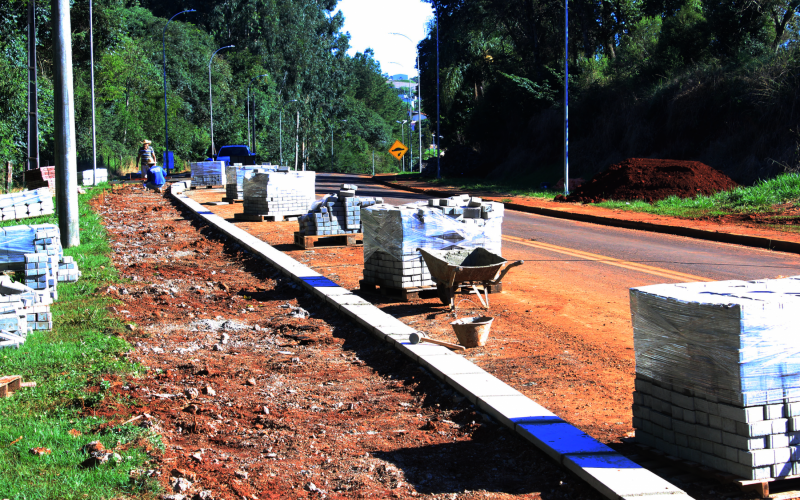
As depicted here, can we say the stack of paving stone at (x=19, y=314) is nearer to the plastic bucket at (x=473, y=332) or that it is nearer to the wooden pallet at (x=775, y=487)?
the plastic bucket at (x=473, y=332)

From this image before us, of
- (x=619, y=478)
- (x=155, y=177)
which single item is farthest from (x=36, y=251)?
(x=155, y=177)

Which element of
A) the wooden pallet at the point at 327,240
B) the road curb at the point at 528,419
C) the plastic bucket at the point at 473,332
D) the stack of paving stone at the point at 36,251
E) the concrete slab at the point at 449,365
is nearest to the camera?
the road curb at the point at 528,419

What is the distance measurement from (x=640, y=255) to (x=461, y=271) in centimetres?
597

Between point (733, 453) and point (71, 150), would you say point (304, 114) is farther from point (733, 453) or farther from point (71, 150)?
point (733, 453)

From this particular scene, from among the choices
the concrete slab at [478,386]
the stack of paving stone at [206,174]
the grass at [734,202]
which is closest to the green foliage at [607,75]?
the grass at [734,202]

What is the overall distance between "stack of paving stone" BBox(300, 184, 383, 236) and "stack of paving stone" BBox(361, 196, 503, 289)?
4.40 metres

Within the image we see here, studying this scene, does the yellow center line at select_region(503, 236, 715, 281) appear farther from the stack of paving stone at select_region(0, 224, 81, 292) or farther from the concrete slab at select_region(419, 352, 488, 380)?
the stack of paving stone at select_region(0, 224, 81, 292)

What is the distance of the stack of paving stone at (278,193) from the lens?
18609 millimetres

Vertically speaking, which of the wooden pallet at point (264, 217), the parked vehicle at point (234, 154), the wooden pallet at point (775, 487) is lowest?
the wooden pallet at point (775, 487)

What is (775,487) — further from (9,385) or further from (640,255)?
(640,255)

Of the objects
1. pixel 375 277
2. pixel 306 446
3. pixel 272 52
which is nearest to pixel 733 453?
pixel 306 446

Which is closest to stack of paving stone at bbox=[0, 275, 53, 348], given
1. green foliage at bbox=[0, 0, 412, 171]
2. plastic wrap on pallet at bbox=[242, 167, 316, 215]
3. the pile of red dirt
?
plastic wrap on pallet at bbox=[242, 167, 316, 215]

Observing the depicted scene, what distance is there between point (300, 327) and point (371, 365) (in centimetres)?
165

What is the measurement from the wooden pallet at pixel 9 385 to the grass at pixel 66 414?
0.06m
